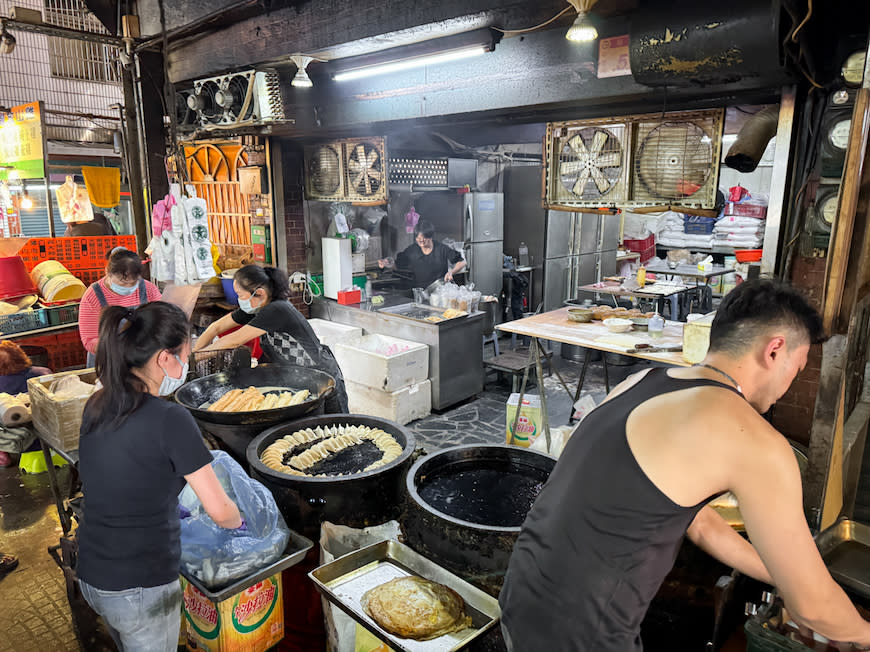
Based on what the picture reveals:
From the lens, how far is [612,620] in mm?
1870

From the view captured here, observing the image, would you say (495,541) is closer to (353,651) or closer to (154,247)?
(353,651)

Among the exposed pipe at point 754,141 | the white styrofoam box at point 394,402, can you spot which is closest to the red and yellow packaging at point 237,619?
the white styrofoam box at point 394,402

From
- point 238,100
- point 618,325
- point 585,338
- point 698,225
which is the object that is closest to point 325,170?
point 238,100

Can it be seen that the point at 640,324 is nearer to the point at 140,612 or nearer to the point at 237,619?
the point at 237,619

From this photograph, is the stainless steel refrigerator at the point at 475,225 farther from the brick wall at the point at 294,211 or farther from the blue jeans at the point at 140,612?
the blue jeans at the point at 140,612

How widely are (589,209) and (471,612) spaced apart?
4.30 metres

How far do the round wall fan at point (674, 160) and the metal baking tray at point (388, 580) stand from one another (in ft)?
13.2

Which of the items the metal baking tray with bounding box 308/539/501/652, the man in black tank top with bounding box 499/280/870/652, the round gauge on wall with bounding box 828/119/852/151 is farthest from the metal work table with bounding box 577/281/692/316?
the man in black tank top with bounding box 499/280/870/652

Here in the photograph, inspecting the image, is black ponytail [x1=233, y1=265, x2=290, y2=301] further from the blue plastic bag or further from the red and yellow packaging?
the red and yellow packaging

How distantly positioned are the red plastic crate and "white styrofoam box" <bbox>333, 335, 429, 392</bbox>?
4.22 meters

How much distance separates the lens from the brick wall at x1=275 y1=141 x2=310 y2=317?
846 cm

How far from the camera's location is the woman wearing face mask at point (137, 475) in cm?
233

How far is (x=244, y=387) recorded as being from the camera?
4820mm

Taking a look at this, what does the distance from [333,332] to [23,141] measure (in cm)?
617
